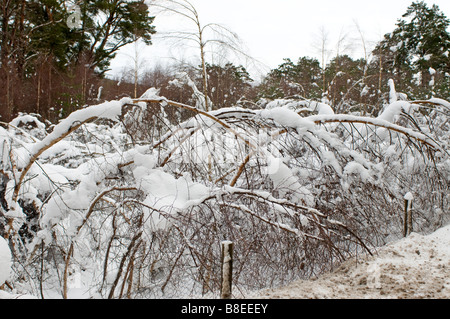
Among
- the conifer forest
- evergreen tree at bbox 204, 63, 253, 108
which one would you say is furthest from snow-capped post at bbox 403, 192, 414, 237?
evergreen tree at bbox 204, 63, 253, 108

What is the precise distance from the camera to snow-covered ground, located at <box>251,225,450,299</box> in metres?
2.02

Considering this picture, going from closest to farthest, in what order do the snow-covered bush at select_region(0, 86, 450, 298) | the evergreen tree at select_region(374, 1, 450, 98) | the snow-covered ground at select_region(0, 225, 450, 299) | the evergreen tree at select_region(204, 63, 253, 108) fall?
the snow-covered ground at select_region(0, 225, 450, 299) < the snow-covered bush at select_region(0, 86, 450, 298) < the evergreen tree at select_region(204, 63, 253, 108) < the evergreen tree at select_region(374, 1, 450, 98)

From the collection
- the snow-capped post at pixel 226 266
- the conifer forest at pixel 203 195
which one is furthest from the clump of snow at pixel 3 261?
the snow-capped post at pixel 226 266

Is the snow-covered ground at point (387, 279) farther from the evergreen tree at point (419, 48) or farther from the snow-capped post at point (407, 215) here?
the evergreen tree at point (419, 48)

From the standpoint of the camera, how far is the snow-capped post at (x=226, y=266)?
1.86 metres

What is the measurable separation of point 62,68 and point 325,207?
1774 centimetres

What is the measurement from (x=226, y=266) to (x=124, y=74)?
18.8 metres

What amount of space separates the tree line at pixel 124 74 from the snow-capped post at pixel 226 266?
33.0ft

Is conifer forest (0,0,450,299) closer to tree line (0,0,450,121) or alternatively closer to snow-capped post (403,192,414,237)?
snow-capped post (403,192,414,237)

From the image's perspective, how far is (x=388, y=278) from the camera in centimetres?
224

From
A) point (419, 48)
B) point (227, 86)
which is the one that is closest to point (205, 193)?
point (227, 86)

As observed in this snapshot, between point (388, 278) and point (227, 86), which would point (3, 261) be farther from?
point (227, 86)

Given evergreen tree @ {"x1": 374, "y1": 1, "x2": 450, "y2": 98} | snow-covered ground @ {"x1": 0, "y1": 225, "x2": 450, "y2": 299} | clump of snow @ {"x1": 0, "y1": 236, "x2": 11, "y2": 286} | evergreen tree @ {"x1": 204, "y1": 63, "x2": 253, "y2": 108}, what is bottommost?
snow-covered ground @ {"x1": 0, "y1": 225, "x2": 450, "y2": 299}

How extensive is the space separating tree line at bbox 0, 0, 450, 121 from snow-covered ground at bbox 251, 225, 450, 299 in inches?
374
